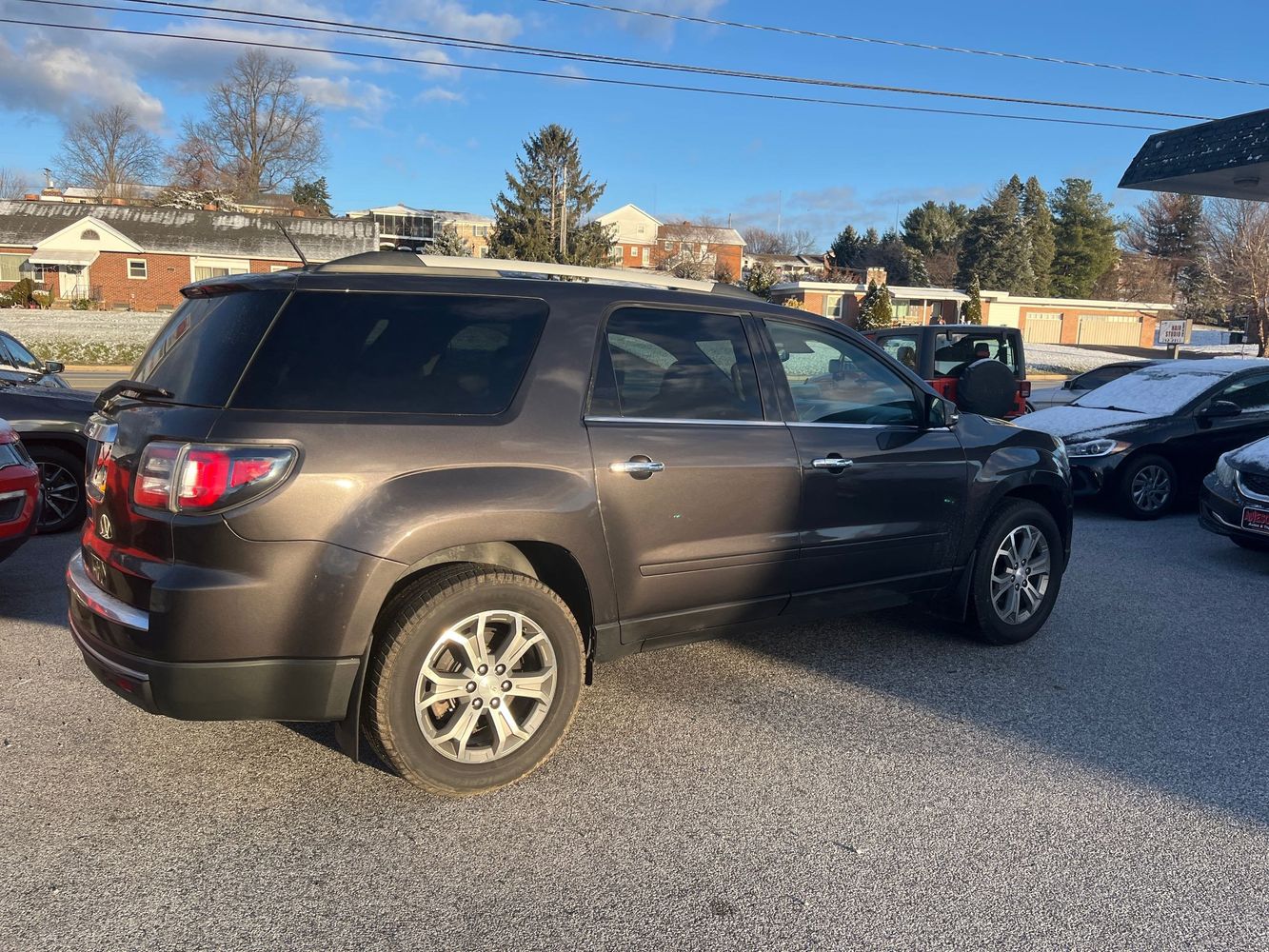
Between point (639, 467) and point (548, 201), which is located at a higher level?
point (548, 201)

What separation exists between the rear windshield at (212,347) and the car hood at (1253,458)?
691cm

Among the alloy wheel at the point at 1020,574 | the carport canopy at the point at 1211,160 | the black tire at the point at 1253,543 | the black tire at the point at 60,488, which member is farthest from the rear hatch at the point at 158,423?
the carport canopy at the point at 1211,160

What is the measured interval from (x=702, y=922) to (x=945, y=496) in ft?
8.97

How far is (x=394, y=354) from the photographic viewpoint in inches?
134

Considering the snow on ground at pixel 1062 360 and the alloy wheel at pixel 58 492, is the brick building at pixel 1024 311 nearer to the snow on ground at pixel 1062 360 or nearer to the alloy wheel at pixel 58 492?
the snow on ground at pixel 1062 360

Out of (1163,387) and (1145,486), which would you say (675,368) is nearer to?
(1145,486)

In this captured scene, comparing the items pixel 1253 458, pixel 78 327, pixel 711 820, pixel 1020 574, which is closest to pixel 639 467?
pixel 711 820

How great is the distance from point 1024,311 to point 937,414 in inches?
2325

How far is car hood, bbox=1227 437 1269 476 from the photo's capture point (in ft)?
23.0

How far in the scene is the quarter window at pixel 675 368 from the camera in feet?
12.5

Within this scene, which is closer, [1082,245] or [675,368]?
[675,368]

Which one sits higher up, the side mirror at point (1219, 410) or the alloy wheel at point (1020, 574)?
the side mirror at point (1219, 410)

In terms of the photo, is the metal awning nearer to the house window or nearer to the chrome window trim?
the house window

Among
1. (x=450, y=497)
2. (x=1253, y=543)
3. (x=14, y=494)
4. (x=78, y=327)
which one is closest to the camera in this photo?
(x=450, y=497)
